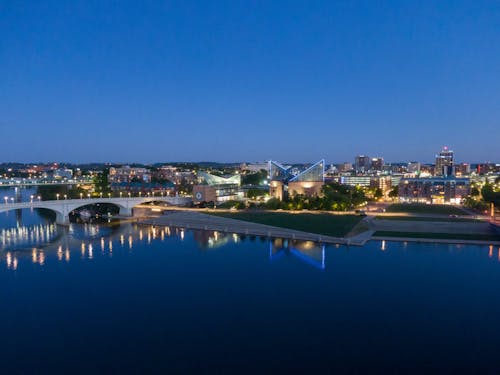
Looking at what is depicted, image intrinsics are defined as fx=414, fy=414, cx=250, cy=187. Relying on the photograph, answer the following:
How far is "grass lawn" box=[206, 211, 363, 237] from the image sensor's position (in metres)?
19.6

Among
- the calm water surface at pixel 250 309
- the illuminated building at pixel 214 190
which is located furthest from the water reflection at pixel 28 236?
the illuminated building at pixel 214 190

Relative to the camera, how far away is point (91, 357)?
775 cm

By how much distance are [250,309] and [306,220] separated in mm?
12066

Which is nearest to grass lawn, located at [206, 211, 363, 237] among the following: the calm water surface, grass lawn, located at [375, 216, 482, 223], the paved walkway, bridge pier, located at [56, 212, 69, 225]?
the paved walkway

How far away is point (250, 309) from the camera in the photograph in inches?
398

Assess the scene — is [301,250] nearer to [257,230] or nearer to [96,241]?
[257,230]

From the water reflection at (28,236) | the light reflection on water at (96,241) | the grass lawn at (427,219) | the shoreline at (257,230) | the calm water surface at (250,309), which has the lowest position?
the calm water surface at (250,309)

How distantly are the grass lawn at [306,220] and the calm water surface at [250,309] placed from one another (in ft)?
8.79

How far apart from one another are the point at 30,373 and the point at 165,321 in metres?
2.85

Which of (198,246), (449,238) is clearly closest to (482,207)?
(449,238)

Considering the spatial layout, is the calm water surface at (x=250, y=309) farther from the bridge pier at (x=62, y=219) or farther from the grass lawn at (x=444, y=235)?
the bridge pier at (x=62, y=219)

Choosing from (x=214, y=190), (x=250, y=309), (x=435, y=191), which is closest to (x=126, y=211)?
(x=214, y=190)

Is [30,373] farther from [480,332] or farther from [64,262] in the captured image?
[480,332]

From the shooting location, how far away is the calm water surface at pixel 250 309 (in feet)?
25.1
